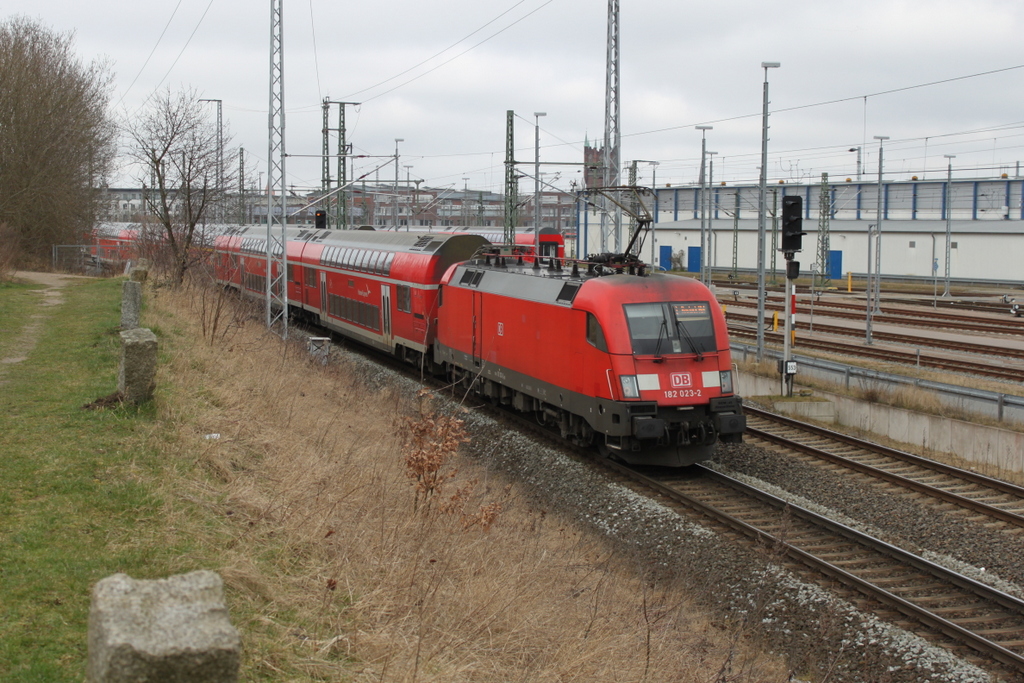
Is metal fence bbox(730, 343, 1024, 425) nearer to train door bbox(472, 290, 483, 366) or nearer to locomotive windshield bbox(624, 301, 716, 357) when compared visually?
locomotive windshield bbox(624, 301, 716, 357)

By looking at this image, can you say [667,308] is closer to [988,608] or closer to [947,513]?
[947,513]

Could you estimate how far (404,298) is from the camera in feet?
73.0

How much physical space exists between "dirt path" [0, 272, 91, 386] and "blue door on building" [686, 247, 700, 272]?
154 ft

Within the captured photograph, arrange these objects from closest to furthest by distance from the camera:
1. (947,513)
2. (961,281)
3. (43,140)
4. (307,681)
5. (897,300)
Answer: (307,681), (947,513), (43,140), (897,300), (961,281)

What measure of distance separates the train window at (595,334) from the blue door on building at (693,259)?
194 ft

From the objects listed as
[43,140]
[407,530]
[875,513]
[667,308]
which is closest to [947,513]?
[875,513]

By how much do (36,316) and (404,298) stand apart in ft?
26.5

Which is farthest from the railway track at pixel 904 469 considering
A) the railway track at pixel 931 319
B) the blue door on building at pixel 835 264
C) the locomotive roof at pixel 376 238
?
the blue door on building at pixel 835 264

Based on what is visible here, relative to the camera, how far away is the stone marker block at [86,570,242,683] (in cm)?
373

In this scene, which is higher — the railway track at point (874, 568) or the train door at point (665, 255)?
the train door at point (665, 255)

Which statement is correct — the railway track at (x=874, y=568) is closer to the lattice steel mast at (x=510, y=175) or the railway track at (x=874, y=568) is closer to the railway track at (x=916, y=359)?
the railway track at (x=916, y=359)

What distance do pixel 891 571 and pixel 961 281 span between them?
5227 cm

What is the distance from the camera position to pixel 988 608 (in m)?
9.05

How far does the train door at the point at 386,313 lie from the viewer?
23422 mm
